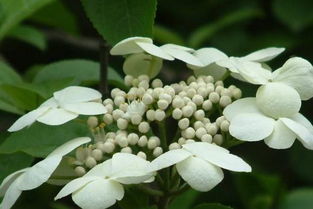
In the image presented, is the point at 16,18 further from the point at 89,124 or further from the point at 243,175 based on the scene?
the point at 243,175

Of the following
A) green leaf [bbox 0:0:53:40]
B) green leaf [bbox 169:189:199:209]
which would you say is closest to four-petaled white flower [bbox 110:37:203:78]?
green leaf [bbox 0:0:53:40]

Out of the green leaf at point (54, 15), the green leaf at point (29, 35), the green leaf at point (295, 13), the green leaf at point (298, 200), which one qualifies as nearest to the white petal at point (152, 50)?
the green leaf at point (29, 35)

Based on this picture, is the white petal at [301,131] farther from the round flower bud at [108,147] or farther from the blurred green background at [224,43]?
the blurred green background at [224,43]

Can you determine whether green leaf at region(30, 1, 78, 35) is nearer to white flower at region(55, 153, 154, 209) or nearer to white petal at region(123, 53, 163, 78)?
white petal at region(123, 53, 163, 78)

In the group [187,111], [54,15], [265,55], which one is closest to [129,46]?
[187,111]

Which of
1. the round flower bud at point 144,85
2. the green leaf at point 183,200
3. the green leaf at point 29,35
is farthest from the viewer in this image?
the green leaf at point 29,35

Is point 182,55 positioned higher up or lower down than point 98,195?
higher up

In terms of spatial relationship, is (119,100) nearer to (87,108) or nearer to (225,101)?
(87,108)
